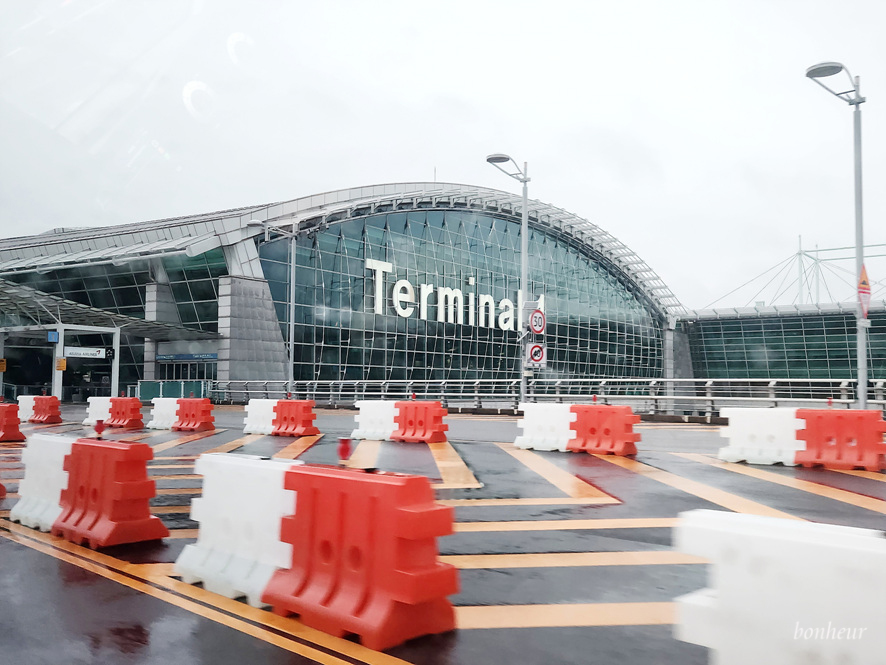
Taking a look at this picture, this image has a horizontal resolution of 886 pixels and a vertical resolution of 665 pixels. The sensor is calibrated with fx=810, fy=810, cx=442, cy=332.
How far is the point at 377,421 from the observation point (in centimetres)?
1892

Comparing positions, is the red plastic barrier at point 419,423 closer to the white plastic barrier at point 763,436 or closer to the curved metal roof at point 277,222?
the white plastic barrier at point 763,436

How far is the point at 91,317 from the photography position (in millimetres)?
38875

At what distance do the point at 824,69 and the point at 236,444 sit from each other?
16.0 metres

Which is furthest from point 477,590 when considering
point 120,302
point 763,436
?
point 120,302

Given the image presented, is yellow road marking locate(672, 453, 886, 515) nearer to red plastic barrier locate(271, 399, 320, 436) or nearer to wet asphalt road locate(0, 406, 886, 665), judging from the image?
wet asphalt road locate(0, 406, 886, 665)

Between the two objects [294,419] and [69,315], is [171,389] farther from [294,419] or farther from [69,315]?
[294,419]

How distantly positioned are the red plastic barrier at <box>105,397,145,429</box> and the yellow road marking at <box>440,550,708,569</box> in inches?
717

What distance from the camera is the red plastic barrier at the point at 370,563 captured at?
484cm

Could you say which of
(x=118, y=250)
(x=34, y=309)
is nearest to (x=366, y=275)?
(x=118, y=250)

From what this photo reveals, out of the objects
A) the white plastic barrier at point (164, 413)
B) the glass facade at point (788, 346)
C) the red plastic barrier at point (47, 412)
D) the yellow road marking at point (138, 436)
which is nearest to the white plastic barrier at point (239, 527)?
the yellow road marking at point (138, 436)

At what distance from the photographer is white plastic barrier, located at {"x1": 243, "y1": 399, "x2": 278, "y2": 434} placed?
67.4 feet

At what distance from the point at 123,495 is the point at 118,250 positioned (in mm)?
39561

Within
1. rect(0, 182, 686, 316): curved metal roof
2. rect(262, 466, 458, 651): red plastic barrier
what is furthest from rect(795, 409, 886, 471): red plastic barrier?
rect(0, 182, 686, 316): curved metal roof

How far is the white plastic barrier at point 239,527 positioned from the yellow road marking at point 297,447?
26.5 ft
